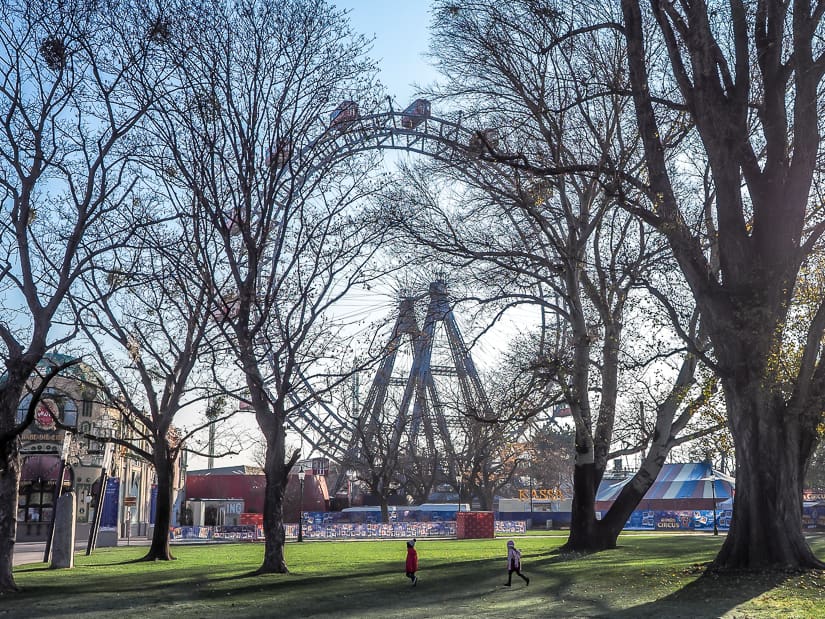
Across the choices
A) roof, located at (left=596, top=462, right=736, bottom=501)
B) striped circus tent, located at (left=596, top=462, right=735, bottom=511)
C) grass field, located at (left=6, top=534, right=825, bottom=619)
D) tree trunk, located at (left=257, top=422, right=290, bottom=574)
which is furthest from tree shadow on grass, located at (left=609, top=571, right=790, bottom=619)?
striped circus tent, located at (left=596, top=462, right=735, bottom=511)

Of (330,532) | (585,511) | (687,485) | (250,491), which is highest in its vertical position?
(687,485)

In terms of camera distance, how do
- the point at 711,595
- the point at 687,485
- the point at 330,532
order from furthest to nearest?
1. the point at 687,485
2. the point at 330,532
3. the point at 711,595

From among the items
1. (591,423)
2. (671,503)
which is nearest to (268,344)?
(591,423)

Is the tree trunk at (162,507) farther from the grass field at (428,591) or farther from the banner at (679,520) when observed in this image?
the banner at (679,520)

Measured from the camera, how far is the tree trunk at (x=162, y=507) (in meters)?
29.6

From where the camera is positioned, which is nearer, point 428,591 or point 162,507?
point 428,591

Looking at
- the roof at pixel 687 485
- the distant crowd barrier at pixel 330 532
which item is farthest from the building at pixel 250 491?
the roof at pixel 687 485

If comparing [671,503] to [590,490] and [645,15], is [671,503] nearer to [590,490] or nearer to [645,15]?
[590,490]

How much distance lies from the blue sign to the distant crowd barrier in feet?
20.5

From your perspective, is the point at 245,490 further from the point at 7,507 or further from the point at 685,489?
the point at 7,507

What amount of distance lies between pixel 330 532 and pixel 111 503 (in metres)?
14.3

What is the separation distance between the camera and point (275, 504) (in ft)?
76.5

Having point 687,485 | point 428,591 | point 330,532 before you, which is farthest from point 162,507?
point 687,485

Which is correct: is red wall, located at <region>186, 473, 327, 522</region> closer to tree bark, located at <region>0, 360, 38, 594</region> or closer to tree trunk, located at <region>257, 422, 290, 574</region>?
tree trunk, located at <region>257, 422, 290, 574</region>
